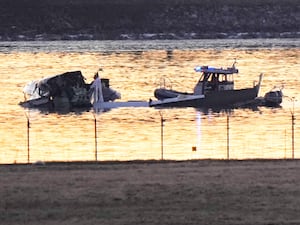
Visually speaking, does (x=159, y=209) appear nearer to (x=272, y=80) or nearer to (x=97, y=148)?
(x=97, y=148)

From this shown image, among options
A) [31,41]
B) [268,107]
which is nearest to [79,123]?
[268,107]

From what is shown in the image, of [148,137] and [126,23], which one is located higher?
[126,23]

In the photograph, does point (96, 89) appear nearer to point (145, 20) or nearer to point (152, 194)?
point (152, 194)

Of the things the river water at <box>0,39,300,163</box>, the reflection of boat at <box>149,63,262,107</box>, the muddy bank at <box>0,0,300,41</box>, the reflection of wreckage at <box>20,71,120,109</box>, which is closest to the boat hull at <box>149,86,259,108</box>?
the reflection of boat at <box>149,63,262,107</box>

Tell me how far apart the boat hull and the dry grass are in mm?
28689

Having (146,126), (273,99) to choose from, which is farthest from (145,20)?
(146,126)

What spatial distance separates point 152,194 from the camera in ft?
57.8

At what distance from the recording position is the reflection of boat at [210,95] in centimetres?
5125

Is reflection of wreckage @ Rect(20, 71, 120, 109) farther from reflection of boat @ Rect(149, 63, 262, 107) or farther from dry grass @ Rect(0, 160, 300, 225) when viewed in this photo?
dry grass @ Rect(0, 160, 300, 225)

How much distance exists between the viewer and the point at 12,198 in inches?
683

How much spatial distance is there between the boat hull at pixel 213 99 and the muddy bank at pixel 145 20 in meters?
98.5

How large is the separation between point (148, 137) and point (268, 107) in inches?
684

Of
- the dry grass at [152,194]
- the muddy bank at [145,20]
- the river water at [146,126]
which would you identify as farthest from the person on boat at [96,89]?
the muddy bank at [145,20]

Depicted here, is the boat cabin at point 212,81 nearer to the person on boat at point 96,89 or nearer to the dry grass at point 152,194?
the person on boat at point 96,89
